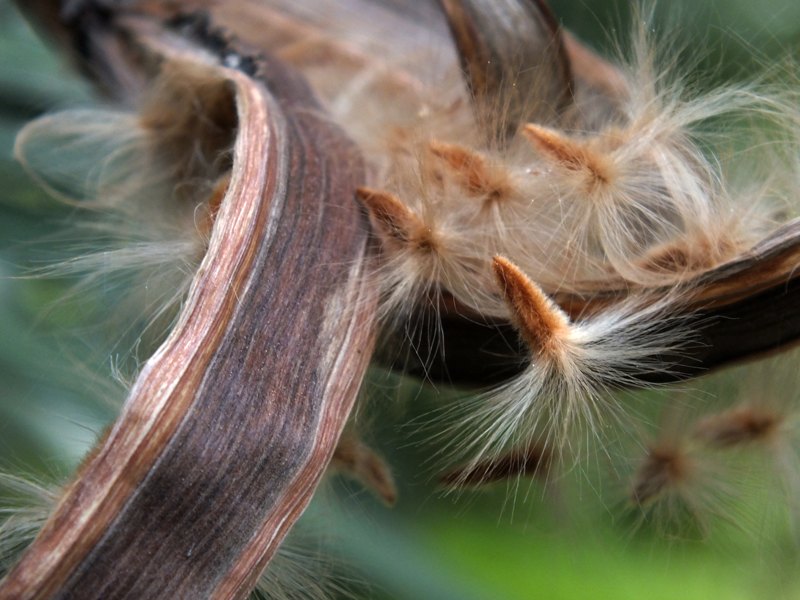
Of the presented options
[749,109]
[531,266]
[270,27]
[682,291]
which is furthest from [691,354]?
[270,27]

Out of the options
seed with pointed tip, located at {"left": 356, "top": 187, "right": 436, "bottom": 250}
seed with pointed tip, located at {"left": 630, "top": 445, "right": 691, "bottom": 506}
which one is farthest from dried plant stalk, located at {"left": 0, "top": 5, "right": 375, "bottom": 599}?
seed with pointed tip, located at {"left": 630, "top": 445, "right": 691, "bottom": 506}

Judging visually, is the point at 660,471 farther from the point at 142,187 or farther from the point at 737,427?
the point at 142,187

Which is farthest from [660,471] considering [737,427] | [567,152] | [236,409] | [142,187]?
[142,187]

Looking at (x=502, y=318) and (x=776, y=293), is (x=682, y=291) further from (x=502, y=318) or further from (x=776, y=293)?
(x=502, y=318)

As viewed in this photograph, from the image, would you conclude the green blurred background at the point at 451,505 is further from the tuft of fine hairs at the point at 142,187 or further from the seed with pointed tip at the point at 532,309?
the seed with pointed tip at the point at 532,309

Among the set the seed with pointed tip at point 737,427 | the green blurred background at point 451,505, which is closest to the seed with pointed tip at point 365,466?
the green blurred background at point 451,505

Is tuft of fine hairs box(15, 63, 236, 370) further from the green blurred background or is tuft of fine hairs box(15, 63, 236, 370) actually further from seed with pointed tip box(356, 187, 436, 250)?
seed with pointed tip box(356, 187, 436, 250)
